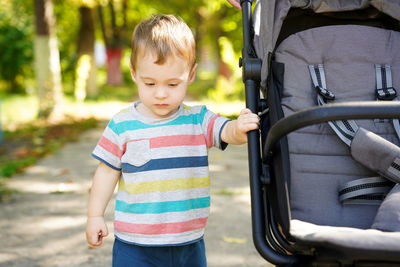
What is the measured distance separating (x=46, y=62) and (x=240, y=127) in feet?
23.3

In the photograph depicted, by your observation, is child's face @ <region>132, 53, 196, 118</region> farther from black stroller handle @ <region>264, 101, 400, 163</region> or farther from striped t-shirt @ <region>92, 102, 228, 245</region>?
black stroller handle @ <region>264, 101, 400, 163</region>

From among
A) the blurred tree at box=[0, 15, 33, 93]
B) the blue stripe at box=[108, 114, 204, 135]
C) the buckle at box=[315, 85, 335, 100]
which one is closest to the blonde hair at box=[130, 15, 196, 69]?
the blue stripe at box=[108, 114, 204, 135]

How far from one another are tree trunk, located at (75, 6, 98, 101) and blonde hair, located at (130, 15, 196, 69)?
393 inches

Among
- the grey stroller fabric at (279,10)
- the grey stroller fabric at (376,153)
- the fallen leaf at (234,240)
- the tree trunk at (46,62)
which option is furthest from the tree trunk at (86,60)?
the grey stroller fabric at (376,153)

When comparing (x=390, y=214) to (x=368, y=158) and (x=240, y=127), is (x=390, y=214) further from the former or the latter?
(x=240, y=127)

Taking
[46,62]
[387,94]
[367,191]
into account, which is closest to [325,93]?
[387,94]

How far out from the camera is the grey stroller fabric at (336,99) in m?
1.81

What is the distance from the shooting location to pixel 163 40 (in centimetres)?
172

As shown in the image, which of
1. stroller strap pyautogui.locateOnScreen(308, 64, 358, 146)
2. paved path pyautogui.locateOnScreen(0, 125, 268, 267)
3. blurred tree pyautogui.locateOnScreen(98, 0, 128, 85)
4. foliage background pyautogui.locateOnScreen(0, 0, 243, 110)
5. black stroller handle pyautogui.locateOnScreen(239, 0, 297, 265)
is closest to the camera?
black stroller handle pyautogui.locateOnScreen(239, 0, 297, 265)

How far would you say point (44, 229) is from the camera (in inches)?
132

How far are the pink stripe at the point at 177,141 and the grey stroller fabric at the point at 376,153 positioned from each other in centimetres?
64

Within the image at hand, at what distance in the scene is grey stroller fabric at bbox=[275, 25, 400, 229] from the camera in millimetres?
1813

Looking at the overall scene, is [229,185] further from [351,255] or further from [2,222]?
[351,255]

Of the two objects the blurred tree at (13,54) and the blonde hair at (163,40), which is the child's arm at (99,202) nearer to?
the blonde hair at (163,40)
